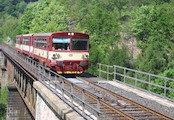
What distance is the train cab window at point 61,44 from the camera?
72.9ft

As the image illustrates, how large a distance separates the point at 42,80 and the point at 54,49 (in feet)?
10.8

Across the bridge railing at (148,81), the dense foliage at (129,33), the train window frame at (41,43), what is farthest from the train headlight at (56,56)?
the dense foliage at (129,33)

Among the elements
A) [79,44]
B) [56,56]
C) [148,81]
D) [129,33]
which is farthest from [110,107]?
[129,33]

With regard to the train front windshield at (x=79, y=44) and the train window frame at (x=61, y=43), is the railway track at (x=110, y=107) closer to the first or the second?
the train window frame at (x=61, y=43)

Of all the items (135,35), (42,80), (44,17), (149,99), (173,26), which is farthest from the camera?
(44,17)

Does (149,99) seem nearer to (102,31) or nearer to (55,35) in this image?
(55,35)

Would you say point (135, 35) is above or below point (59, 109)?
above

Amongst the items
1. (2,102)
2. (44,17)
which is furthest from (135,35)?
(44,17)

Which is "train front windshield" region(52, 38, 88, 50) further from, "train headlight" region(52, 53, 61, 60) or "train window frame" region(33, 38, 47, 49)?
"train window frame" region(33, 38, 47, 49)

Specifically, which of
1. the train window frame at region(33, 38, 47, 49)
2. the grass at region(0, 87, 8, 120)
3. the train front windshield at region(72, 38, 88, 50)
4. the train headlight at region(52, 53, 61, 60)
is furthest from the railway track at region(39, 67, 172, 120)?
the grass at region(0, 87, 8, 120)

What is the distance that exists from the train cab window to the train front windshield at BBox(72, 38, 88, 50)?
1.22ft

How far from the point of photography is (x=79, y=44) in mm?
22719

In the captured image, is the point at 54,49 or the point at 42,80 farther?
the point at 54,49

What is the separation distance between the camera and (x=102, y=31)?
2376 inches
